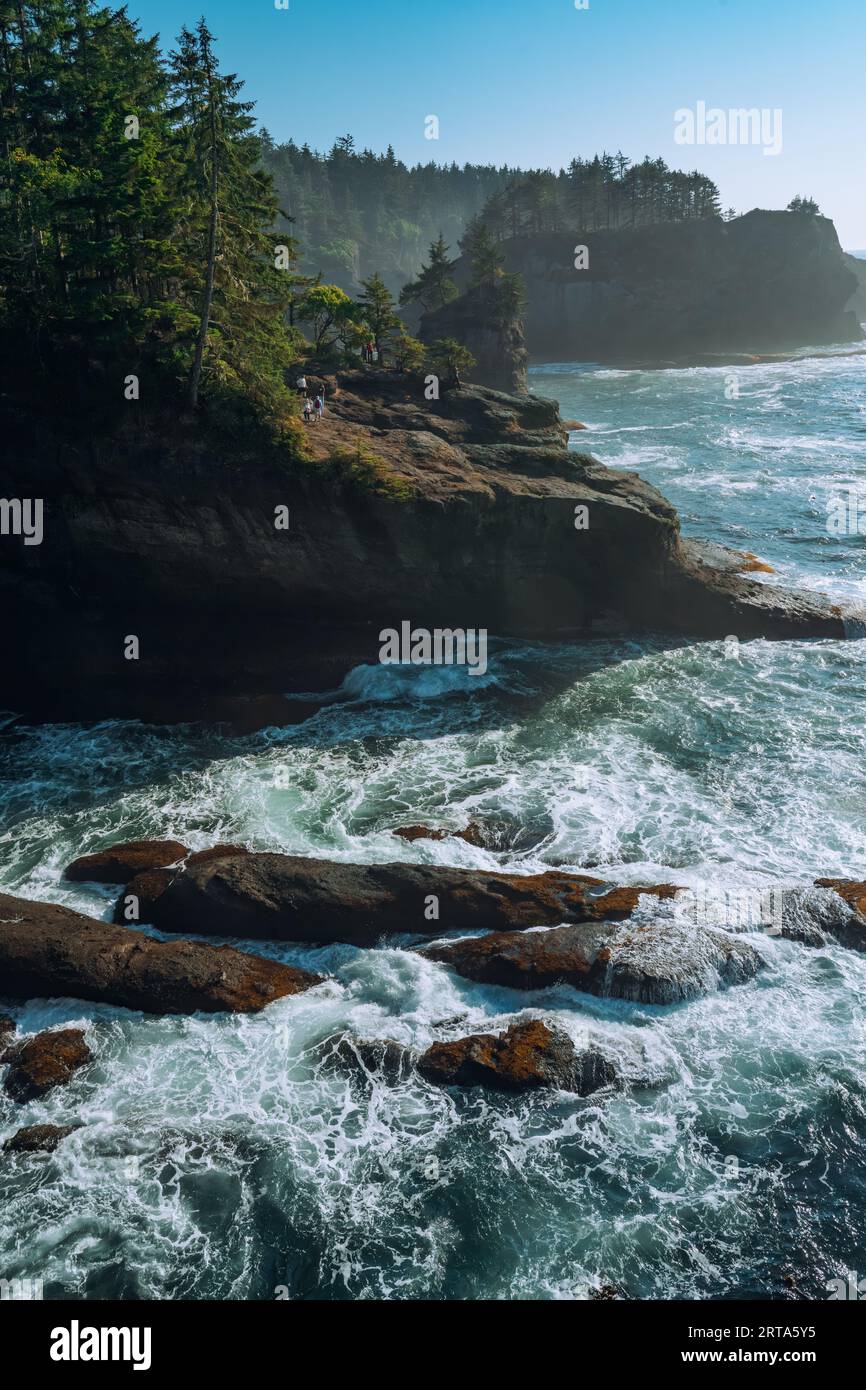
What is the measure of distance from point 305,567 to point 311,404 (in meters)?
8.53

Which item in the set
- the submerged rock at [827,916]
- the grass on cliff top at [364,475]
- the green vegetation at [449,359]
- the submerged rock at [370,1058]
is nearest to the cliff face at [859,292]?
the green vegetation at [449,359]

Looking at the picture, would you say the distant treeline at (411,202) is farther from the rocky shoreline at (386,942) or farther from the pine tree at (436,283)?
the rocky shoreline at (386,942)

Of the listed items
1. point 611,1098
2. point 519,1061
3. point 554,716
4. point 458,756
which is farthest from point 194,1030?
point 554,716

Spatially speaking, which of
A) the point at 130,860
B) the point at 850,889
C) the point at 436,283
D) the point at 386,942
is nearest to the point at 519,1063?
the point at 386,942

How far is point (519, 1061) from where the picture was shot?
16500 millimetres

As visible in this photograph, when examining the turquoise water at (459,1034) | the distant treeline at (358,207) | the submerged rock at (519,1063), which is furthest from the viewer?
the distant treeline at (358,207)

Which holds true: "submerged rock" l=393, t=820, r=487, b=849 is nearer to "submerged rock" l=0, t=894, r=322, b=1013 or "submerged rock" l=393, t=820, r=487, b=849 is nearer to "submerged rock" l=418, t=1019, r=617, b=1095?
"submerged rock" l=0, t=894, r=322, b=1013

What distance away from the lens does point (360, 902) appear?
20.2m

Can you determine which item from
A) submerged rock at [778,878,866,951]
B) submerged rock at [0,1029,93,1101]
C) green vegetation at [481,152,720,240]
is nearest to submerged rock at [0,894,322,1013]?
submerged rock at [0,1029,93,1101]

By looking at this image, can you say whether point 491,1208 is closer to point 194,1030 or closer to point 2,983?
point 194,1030

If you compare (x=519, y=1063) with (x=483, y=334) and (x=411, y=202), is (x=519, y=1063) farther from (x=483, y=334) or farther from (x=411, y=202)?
(x=411, y=202)

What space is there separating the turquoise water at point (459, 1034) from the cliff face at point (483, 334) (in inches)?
2049

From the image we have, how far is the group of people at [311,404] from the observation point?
35.1 metres

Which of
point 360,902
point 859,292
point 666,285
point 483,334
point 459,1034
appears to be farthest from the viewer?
point 859,292
